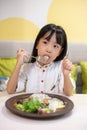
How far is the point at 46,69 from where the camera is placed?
1.62 m

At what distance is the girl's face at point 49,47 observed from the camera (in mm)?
1469

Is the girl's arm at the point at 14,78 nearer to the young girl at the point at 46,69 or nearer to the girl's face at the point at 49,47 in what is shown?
the young girl at the point at 46,69

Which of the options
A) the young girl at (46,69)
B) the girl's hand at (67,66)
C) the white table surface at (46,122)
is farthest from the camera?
the young girl at (46,69)

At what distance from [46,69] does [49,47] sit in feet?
0.69

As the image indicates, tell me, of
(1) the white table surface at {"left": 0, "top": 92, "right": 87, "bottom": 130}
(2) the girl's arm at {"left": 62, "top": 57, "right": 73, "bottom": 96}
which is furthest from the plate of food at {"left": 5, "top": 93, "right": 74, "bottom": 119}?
(2) the girl's arm at {"left": 62, "top": 57, "right": 73, "bottom": 96}

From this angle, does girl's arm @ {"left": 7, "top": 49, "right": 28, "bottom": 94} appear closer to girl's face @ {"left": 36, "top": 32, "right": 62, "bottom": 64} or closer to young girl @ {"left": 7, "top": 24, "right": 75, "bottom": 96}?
young girl @ {"left": 7, "top": 24, "right": 75, "bottom": 96}

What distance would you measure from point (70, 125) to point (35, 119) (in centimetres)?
15

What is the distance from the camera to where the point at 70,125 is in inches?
37.1

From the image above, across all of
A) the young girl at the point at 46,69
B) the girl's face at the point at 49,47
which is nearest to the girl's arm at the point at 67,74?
the young girl at the point at 46,69

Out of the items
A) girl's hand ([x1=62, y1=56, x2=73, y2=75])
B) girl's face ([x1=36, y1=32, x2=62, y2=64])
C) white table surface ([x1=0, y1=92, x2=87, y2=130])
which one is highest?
girl's face ([x1=36, y1=32, x2=62, y2=64])

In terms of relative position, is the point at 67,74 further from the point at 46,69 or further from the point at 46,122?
the point at 46,122

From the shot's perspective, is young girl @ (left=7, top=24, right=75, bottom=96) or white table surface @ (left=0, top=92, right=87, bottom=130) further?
young girl @ (left=7, top=24, right=75, bottom=96)

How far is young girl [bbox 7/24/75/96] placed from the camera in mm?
1458

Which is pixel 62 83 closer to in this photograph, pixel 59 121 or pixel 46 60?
pixel 46 60
